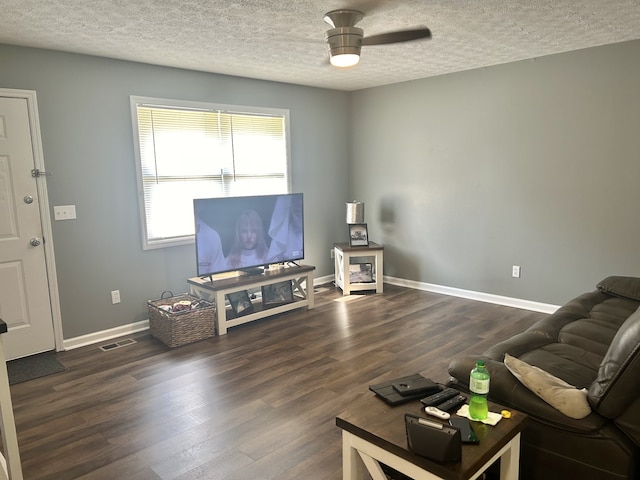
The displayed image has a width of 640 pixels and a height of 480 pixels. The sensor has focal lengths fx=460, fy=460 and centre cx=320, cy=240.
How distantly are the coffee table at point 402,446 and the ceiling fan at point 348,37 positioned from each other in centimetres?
207

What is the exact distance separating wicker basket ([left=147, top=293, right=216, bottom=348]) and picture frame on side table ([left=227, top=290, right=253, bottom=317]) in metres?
0.31

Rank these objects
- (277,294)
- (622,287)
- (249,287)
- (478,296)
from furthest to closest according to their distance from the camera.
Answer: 1. (478,296)
2. (277,294)
3. (249,287)
4. (622,287)

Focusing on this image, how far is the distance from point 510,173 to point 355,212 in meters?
1.72

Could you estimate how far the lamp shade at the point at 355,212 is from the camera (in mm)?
5371

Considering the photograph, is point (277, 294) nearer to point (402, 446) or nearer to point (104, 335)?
point (104, 335)

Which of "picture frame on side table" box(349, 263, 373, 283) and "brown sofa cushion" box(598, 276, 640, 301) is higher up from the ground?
"brown sofa cushion" box(598, 276, 640, 301)

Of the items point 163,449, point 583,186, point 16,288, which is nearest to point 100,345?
point 16,288

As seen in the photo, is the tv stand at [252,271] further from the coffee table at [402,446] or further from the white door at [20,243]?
the coffee table at [402,446]

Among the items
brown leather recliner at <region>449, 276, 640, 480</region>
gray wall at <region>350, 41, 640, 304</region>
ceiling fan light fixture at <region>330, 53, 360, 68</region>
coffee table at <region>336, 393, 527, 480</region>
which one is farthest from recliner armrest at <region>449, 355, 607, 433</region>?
gray wall at <region>350, 41, 640, 304</region>

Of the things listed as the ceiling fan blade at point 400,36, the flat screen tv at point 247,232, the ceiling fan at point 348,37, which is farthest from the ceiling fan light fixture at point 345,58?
the flat screen tv at point 247,232

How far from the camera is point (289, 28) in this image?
3096 millimetres

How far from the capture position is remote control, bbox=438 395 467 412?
1689mm

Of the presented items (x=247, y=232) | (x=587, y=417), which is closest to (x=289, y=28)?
(x=247, y=232)

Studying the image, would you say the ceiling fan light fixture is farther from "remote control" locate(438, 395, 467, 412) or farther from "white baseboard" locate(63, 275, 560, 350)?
"white baseboard" locate(63, 275, 560, 350)
